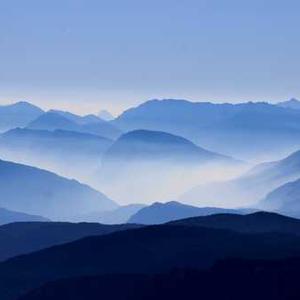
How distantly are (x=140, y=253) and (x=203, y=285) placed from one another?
49813 mm

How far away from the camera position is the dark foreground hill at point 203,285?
119500 mm

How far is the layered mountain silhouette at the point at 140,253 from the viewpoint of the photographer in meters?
158

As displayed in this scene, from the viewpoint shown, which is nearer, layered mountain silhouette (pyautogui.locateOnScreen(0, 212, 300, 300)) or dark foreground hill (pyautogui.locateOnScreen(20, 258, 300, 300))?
dark foreground hill (pyautogui.locateOnScreen(20, 258, 300, 300))

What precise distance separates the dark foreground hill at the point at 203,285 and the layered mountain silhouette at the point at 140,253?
1064cm

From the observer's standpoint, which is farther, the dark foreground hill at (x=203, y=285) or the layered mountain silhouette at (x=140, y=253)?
the layered mountain silhouette at (x=140, y=253)

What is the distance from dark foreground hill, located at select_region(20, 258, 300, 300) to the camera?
11950 centimetres

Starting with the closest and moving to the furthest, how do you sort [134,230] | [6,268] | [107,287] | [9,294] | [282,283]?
[282,283], [107,287], [9,294], [6,268], [134,230]

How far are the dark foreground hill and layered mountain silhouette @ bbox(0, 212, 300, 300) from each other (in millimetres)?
10637

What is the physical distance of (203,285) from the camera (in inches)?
4938

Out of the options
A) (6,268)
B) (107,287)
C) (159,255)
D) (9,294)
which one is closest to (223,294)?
(107,287)

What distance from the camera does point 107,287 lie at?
141125 millimetres

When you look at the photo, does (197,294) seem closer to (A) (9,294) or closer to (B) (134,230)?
(A) (9,294)

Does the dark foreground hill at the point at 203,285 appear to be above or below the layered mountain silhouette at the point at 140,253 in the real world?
below

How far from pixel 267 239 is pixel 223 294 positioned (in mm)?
58580
